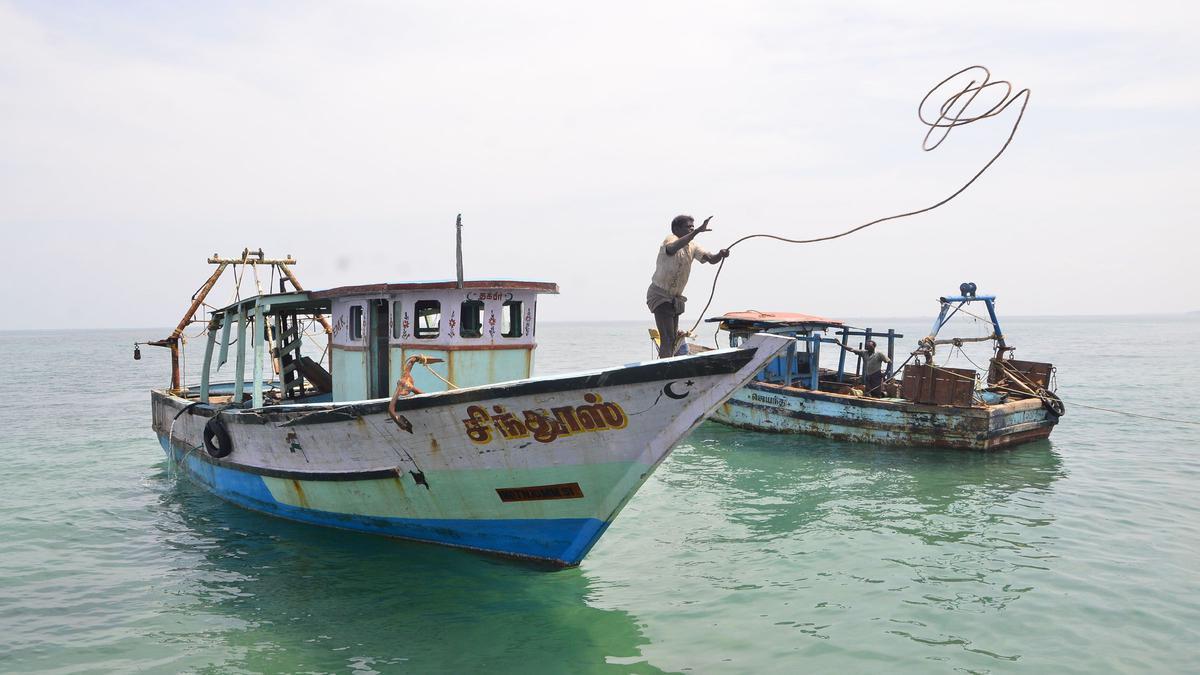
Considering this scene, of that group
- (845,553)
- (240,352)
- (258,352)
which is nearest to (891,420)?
(845,553)

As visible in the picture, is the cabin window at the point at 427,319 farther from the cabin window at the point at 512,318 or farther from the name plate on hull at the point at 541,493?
the name plate on hull at the point at 541,493

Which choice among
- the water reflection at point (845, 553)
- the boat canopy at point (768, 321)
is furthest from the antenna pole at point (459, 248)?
the boat canopy at point (768, 321)

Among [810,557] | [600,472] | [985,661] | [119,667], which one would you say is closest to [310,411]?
[119,667]

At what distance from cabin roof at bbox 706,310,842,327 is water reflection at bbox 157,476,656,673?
11.1 meters

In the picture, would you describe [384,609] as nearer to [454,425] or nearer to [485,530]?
[485,530]

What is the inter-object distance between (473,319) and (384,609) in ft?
11.8

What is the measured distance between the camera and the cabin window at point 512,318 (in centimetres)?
989

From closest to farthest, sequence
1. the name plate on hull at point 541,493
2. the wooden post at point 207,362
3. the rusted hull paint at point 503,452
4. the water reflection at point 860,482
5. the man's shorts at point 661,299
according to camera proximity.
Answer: the rusted hull paint at point 503,452
the man's shorts at point 661,299
the name plate on hull at point 541,493
the water reflection at point 860,482
the wooden post at point 207,362

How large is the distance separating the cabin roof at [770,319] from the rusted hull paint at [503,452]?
11337mm

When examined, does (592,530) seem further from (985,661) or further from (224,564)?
(224,564)

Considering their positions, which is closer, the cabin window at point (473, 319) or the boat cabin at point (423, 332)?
the boat cabin at point (423, 332)

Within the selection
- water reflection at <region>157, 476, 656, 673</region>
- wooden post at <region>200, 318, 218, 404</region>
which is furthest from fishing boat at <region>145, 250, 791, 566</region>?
wooden post at <region>200, 318, 218, 404</region>

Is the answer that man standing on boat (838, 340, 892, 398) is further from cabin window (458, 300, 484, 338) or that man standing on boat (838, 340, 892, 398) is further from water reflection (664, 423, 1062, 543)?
cabin window (458, 300, 484, 338)

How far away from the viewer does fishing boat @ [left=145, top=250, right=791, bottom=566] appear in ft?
23.7
